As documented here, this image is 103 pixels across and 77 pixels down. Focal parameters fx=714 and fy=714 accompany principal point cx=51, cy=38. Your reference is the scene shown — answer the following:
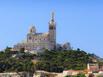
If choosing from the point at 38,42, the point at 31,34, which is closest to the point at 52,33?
the point at 31,34

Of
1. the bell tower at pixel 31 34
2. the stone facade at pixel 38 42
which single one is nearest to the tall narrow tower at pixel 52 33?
the stone facade at pixel 38 42

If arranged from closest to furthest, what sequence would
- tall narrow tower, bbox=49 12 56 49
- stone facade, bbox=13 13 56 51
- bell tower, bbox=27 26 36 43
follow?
stone facade, bbox=13 13 56 51 < tall narrow tower, bbox=49 12 56 49 < bell tower, bbox=27 26 36 43

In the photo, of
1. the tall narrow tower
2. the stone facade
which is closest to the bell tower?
the stone facade

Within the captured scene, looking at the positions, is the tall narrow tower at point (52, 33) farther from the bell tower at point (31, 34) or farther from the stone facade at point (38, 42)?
the bell tower at point (31, 34)

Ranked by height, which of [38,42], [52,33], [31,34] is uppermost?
[52,33]

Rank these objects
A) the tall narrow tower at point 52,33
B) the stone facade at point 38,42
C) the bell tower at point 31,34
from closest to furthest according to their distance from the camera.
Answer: the stone facade at point 38,42
the tall narrow tower at point 52,33
the bell tower at point 31,34

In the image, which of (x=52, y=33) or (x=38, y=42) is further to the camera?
(x=52, y=33)

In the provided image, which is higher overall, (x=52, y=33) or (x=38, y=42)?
(x=52, y=33)

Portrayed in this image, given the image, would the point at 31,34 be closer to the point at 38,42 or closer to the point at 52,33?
the point at 38,42

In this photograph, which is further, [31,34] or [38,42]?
[31,34]

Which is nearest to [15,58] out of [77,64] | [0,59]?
[0,59]

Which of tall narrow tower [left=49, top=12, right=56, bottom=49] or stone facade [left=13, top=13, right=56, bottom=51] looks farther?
tall narrow tower [left=49, top=12, right=56, bottom=49]

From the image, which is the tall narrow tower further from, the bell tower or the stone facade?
the bell tower

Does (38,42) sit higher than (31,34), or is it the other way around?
(31,34)
